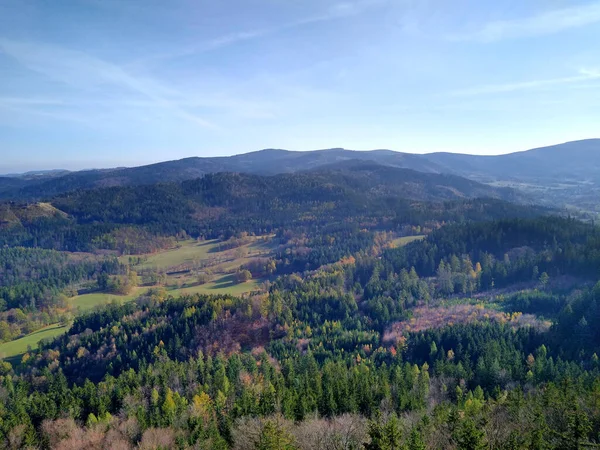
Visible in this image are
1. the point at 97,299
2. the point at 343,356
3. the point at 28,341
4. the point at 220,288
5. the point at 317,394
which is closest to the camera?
the point at 317,394

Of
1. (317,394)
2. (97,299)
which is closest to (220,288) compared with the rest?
(97,299)

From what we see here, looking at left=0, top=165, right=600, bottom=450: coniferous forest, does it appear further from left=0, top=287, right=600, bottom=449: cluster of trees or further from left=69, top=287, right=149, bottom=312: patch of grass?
left=69, top=287, right=149, bottom=312: patch of grass

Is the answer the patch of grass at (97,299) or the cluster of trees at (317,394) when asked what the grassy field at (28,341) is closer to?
the cluster of trees at (317,394)

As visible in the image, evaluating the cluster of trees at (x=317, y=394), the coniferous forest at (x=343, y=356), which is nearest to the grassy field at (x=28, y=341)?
the coniferous forest at (x=343, y=356)

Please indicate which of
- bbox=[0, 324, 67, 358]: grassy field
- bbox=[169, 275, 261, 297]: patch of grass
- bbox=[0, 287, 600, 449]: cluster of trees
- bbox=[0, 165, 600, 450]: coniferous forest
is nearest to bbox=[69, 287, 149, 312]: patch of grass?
bbox=[0, 165, 600, 450]: coniferous forest

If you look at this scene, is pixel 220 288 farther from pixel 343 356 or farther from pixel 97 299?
pixel 343 356

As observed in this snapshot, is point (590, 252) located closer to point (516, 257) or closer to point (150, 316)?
point (516, 257)

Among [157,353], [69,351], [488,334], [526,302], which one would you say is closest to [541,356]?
[488,334]

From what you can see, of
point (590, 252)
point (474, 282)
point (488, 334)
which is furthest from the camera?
point (474, 282)
